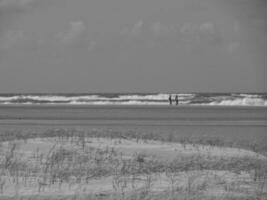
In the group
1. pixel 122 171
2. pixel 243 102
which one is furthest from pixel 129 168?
pixel 243 102

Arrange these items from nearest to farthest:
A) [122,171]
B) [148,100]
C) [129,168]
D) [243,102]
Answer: [122,171] < [129,168] < [243,102] < [148,100]

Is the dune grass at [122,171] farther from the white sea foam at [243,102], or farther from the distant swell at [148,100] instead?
the distant swell at [148,100]

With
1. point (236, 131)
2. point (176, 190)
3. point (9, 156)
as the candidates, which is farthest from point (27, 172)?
point (236, 131)

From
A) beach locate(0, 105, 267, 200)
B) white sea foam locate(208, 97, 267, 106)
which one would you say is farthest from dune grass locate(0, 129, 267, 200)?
white sea foam locate(208, 97, 267, 106)

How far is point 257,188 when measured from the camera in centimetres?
1063

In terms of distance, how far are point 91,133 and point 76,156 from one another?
189 inches

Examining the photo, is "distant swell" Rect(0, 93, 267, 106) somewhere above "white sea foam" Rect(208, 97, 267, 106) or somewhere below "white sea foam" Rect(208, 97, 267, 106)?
above

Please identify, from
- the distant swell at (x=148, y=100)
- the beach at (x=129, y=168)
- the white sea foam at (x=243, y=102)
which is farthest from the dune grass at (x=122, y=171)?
the distant swell at (x=148, y=100)

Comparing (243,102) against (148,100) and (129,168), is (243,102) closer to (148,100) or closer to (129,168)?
(148,100)

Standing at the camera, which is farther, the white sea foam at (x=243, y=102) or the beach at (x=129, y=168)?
the white sea foam at (x=243, y=102)

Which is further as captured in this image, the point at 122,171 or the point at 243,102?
the point at 243,102

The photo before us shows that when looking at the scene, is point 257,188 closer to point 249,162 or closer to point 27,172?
point 249,162

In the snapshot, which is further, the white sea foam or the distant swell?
the distant swell

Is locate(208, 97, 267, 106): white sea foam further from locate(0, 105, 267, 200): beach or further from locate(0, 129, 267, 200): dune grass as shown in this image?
locate(0, 129, 267, 200): dune grass
